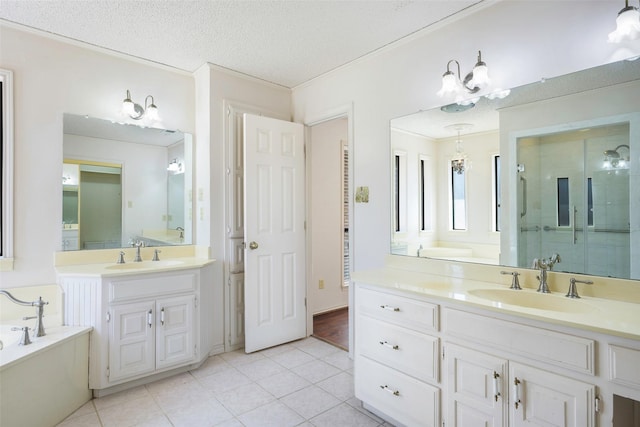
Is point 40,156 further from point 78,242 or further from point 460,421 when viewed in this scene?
point 460,421

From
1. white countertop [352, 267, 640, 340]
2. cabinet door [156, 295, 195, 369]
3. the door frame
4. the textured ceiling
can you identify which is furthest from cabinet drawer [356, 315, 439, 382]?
the textured ceiling

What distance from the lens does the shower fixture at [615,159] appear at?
158 cm

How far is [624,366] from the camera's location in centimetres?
115

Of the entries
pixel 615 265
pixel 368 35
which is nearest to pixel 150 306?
pixel 368 35

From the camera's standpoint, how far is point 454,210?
7.43 ft

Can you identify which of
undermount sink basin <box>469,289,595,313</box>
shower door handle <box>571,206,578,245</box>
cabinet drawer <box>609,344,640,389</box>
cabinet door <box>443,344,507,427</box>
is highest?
shower door handle <box>571,206,578,245</box>

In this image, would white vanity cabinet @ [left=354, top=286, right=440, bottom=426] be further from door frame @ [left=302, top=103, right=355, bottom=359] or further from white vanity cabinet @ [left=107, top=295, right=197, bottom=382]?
white vanity cabinet @ [left=107, top=295, right=197, bottom=382]

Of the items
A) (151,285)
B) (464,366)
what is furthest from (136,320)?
(464,366)

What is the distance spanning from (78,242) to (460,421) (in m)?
2.85

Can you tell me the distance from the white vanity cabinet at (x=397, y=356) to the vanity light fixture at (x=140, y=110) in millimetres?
2335

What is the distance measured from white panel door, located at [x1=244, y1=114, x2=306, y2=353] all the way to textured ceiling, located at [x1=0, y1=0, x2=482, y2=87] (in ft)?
2.20

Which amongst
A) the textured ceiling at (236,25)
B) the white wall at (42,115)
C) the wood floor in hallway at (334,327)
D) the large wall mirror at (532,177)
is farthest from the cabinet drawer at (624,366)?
the white wall at (42,115)

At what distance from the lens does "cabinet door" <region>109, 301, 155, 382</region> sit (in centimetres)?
227

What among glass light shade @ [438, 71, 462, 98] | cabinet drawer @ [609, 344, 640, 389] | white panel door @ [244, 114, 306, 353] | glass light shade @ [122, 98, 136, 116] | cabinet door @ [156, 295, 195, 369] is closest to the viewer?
cabinet drawer @ [609, 344, 640, 389]
